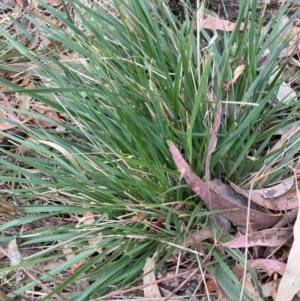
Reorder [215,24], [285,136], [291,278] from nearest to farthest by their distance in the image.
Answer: [291,278] → [285,136] → [215,24]

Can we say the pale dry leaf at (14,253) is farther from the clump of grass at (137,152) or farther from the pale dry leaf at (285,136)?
the pale dry leaf at (285,136)

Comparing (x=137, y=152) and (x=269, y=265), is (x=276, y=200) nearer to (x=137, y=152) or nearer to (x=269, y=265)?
(x=269, y=265)

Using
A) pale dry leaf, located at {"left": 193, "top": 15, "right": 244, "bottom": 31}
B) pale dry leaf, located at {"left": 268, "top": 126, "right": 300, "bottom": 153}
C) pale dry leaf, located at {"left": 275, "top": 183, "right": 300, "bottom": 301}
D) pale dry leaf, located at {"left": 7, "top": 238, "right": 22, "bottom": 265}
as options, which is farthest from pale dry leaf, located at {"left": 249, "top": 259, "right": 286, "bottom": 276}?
pale dry leaf, located at {"left": 193, "top": 15, "right": 244, "bottom": 31}

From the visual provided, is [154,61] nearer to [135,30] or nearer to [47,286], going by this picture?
[135,30]

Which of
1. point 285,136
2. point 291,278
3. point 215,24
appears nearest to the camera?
point 291,278

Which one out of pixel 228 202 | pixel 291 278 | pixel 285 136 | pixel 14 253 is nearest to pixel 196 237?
pixel 228 202
